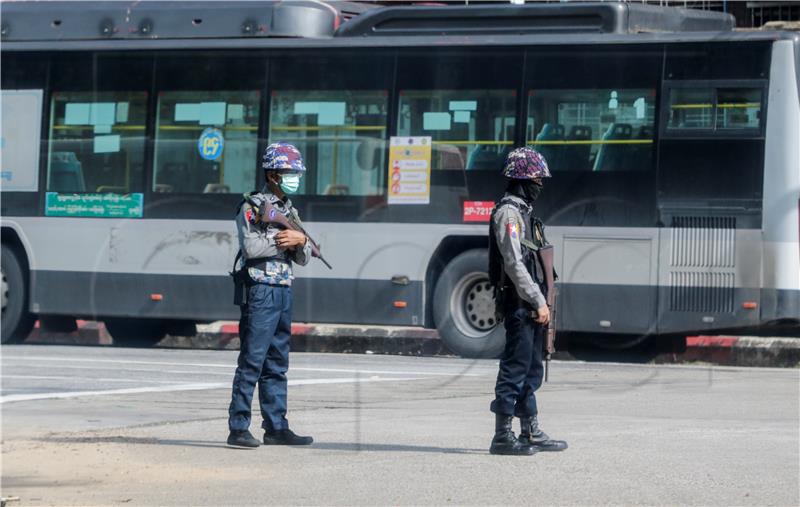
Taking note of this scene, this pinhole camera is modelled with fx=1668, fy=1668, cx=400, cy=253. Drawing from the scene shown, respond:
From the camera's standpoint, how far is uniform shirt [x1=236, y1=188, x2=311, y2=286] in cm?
977

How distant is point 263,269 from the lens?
9820mm

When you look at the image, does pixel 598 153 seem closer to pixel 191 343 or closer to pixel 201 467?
pixel 191 343

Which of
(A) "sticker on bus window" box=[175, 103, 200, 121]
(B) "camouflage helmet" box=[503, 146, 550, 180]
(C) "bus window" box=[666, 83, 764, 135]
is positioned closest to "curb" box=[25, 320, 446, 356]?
(A) "sticker on bus window" box=[175, 103, 200, 121]

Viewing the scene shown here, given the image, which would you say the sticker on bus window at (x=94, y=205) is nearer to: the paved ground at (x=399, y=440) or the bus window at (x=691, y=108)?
the paved ground at (x=399, y=440)

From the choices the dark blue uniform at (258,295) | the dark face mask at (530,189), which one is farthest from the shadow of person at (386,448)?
the dark face mask at (530,189)

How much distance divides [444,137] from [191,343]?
5576mm

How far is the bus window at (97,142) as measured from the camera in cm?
1884

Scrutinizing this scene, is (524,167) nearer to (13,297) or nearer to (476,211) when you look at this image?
(476,211)

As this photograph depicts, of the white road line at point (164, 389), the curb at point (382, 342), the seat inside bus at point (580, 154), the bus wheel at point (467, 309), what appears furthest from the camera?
the curb at point (382, 342)

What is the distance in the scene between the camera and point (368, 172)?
17828 millimetres

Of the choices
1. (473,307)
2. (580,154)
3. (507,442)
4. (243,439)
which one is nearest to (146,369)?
(473,307)

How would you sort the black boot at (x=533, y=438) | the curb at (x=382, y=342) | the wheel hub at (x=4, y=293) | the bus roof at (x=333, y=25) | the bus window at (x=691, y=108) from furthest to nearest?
1. the wheel hub at (x=4, y=293)
2. the curb at (x=382, y=342)
3. the bus roof at (x=333, y=25)
4. the bus window at (x=691, y=108)
5. the black boot at (x=533, y=438)

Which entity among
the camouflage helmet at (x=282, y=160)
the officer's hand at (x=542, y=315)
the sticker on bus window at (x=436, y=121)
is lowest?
the officer's hand at (x=542, y=315)

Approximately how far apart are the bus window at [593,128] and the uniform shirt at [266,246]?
7.47 m
